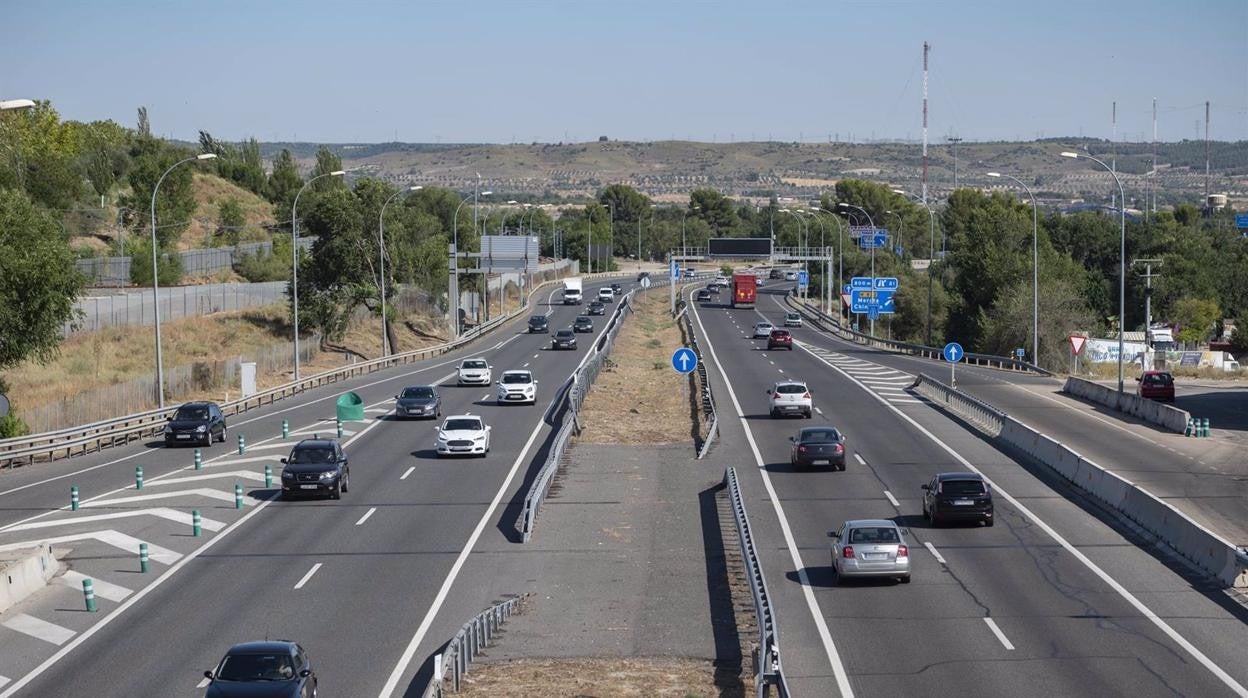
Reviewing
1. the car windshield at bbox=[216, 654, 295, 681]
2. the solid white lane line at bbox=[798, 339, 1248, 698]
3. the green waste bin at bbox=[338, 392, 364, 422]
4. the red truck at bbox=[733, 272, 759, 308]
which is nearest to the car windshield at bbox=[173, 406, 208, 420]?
the green waste bin at bbox=[338, 392, 364, 422]

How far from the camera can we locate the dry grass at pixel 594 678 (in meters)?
19.7

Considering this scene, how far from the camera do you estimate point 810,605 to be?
25.3 meters

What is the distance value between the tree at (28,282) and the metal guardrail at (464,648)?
26676 mm

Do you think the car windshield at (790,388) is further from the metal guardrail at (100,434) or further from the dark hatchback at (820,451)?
the metal guardrail at (100,434)

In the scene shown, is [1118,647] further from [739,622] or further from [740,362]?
[740,362]

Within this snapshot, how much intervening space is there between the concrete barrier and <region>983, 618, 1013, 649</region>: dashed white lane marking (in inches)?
666

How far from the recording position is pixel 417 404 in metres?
52.5

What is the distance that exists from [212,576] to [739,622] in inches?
417

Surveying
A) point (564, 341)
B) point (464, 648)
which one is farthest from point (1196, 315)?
point (464, 648)

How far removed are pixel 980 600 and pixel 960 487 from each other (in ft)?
23.4

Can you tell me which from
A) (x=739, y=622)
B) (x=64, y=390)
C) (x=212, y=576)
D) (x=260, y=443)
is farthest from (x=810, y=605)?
(x=64, y=390)

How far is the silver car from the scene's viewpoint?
86.4 feet

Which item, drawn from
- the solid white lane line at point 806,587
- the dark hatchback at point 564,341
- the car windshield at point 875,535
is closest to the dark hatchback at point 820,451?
the solid white lane line at point 806,587

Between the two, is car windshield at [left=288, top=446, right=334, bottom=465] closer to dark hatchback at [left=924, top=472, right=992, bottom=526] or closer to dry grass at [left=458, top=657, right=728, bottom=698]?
dark hatchback at [left=924, top=472, right=992, bottom=526]
